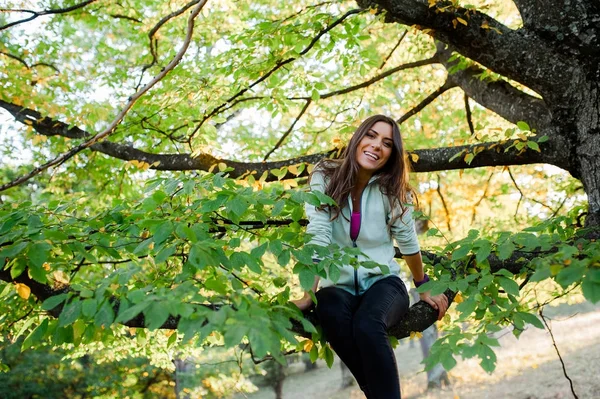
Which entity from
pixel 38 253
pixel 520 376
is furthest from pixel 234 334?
pixel 520 376

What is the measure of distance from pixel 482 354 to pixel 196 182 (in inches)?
55.5

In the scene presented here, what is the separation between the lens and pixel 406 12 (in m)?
3.22

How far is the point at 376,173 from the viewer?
302cm

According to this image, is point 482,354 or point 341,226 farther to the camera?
point 341,226

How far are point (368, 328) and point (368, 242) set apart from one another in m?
0.64

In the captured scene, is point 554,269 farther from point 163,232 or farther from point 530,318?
point 163,232

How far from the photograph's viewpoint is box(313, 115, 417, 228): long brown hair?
112 inches

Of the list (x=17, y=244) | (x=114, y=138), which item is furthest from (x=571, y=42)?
(x=114, y=138)

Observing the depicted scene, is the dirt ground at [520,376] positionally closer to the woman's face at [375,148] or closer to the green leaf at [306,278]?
the woman's face at [375,148]

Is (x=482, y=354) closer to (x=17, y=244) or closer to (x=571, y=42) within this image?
(x=17, y=244)

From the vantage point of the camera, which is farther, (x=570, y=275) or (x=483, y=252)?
(x=483, y=252)

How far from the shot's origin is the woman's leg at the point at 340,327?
238 cm

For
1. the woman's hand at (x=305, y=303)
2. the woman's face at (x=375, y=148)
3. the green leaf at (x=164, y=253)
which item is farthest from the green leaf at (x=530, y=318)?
the green leaf at (x=164, y=253)

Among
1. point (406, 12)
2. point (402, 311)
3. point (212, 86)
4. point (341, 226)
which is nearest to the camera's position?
point (402, 311)
